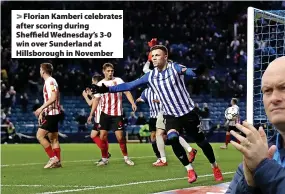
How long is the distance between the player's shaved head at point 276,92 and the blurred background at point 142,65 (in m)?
24.4

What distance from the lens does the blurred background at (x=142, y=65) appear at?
91.2 feet

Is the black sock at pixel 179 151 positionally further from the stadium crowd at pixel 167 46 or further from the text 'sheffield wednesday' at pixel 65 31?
the stadium crowd at pixel 167 46

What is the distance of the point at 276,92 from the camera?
78.9 inches

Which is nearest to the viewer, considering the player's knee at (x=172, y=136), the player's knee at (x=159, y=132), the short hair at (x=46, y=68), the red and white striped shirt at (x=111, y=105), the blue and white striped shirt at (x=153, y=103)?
the player's knee at (x=172, y=136)

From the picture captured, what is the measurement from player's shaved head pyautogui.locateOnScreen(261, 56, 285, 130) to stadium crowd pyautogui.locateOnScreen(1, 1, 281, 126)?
2670 cm

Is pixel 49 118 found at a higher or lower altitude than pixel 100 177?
higher

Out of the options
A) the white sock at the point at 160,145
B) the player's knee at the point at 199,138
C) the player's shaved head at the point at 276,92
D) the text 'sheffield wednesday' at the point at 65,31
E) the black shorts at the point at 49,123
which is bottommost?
the white sock at the point at 160,145

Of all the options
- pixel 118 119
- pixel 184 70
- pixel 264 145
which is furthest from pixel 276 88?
pixel 118 119

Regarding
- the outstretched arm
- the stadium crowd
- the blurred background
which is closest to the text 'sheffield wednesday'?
the outstretched arm

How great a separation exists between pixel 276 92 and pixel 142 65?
28.5 metres

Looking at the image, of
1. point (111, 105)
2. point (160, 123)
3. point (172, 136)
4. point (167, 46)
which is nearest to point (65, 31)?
point (111, 105)

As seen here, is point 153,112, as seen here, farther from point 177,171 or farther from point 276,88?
point 276,88

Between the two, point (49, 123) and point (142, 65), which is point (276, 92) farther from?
point (142, 65)

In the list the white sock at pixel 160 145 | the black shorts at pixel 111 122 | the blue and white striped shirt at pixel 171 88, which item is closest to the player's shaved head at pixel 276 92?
the blue and white striped shirt at pixel 171 88
